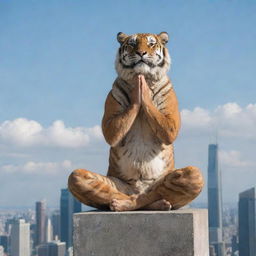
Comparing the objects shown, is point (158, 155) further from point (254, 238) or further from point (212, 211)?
point (212, 211)

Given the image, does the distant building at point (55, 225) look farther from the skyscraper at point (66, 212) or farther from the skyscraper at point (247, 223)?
the skyscraper at point (247, 223)

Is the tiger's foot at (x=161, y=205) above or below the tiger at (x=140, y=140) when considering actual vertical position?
below

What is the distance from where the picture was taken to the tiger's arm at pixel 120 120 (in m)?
6.19

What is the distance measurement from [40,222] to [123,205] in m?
120

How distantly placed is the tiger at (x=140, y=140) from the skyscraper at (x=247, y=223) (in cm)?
9633

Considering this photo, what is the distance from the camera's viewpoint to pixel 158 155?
20.8ft

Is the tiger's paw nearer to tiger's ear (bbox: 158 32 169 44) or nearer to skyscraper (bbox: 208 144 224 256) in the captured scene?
tiger's ear (bbox: 158 32 169 44)

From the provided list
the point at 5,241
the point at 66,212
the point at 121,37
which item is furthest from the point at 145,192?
the point at 5,241

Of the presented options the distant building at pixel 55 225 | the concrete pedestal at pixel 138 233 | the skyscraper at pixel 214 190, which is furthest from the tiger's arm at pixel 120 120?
the skyscraper at pixel 214 190

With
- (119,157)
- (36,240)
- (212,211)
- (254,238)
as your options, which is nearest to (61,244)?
(36,240)

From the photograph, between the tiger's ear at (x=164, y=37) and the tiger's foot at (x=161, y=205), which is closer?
the tiger's foot at (x=161, y=205)

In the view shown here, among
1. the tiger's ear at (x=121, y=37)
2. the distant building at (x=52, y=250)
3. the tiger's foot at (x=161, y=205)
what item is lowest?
the distant building at (x=52, y=250)

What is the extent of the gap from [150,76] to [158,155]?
848 mm

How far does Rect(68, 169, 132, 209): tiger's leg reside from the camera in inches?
240
